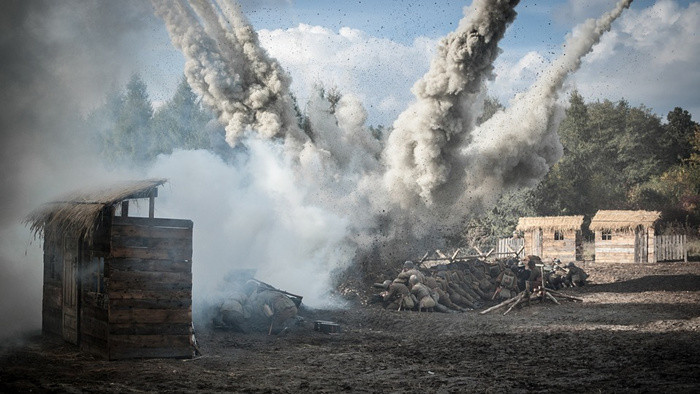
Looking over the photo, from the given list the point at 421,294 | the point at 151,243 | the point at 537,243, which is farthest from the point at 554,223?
the point at 151,243

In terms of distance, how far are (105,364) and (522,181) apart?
73.2 feet

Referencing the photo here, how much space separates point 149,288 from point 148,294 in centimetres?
A: 12

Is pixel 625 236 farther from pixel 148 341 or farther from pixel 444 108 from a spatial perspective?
pixel 148 341

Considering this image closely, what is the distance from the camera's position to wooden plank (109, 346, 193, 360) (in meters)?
13.4

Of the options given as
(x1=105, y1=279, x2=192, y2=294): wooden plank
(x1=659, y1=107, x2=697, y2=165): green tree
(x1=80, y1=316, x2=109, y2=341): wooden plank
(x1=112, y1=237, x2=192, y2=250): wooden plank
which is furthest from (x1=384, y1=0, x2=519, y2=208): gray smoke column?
(x1=659, y1=107, x2=697, y2=165): green tree

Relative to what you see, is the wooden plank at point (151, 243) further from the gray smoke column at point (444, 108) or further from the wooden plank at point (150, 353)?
the gray smoke column at point (444, 108)

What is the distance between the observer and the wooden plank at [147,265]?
44.4 feet

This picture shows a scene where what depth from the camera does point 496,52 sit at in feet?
83.3

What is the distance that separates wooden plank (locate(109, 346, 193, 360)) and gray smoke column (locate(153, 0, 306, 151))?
57.8 feet

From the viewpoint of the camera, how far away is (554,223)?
145ft

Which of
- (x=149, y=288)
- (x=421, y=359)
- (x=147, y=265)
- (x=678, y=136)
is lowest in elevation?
(x=421, y=359)

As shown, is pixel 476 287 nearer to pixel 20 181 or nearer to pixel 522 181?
pixel 522 181

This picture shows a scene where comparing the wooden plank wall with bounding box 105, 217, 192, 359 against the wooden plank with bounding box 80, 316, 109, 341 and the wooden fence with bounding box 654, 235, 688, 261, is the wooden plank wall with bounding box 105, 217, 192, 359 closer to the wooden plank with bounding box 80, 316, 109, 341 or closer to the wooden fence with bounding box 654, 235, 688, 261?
the wooden plank with bounding box 80, 316, 109, 341

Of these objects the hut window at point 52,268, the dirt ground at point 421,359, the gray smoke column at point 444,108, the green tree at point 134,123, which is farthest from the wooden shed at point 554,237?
the hut window at point 52,268
